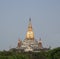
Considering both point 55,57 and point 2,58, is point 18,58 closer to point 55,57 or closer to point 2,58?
point 2,58

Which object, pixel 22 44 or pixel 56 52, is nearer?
pixel 56 52

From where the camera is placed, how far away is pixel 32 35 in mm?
138375

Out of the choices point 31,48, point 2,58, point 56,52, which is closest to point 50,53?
point 56,52

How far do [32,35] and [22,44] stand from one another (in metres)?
4.64

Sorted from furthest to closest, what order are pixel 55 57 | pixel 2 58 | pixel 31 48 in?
pixel 31 48 < pixel 2 58 < pixel 55 57

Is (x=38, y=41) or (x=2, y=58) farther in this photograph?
(x=38, y=41)

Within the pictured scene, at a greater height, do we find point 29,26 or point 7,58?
point 29,26

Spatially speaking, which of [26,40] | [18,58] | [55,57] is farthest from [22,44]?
[55,57]

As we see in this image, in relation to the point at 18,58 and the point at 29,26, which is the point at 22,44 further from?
the point at 18,58

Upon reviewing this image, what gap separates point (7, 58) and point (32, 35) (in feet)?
256

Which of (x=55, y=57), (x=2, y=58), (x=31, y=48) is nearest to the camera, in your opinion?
(x=55, y=57)

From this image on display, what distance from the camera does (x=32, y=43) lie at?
138 m

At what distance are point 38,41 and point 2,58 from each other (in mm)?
81457

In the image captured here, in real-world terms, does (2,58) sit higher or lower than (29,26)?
lower
